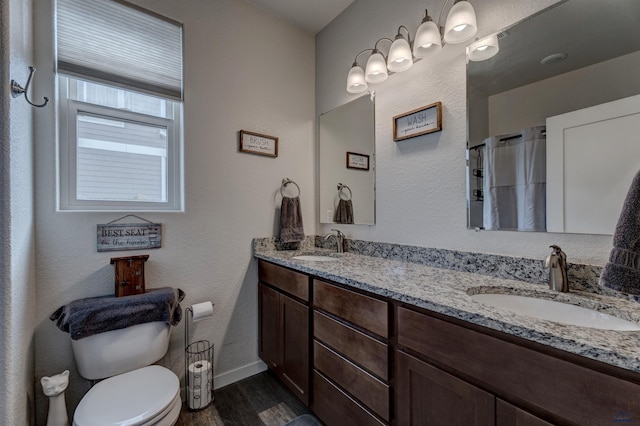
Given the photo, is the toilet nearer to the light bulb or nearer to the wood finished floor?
the wood finished floor

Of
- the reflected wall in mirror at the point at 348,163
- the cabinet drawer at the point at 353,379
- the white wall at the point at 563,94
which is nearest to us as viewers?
the white wall at the point at 563,94

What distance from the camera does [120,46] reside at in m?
1.59

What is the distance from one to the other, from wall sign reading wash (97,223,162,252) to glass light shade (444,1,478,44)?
188 cm

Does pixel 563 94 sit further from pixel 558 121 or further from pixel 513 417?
pixel 513 417

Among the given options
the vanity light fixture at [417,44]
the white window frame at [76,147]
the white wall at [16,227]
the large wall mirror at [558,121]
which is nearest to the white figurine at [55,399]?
the white wall at [16,227]

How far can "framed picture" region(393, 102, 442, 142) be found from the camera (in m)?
1.50

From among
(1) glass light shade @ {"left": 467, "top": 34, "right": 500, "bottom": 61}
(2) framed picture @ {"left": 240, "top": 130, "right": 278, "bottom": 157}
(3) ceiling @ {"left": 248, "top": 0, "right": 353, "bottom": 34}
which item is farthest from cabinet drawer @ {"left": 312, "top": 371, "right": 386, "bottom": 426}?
(3) ceiling @ {"left": 248, "top": 0, "right": 353, "bottom": 34}

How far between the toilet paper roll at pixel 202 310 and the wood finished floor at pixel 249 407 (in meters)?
0.55

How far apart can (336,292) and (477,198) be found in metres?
0.84

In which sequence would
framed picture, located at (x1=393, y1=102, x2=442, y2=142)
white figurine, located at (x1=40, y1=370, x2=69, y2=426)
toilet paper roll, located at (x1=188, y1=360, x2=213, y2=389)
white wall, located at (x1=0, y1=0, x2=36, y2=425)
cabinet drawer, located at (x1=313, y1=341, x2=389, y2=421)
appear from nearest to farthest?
white wall, located at (x1=0, y1=0, x2=36, y2=425) < cabinet drawer, located at (x1=313, y1=341, x2=389, y2=421) < white figurine, located at (x1=40, y1=370, x2=69, y2=426) < framed picture, located at (x1=393, y1=102, x2=442, y2=142) < toilet paper roll, located at (x1=188, y1=360, x2=213, y2=389)

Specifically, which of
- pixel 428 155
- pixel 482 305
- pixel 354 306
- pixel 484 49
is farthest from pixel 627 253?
pixel 484 49

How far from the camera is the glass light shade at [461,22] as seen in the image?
4.10 ft

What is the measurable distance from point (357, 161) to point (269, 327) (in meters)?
1.33

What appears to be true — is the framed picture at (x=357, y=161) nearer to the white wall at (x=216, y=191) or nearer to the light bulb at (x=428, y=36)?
the white wall at (x=216, y=191)
